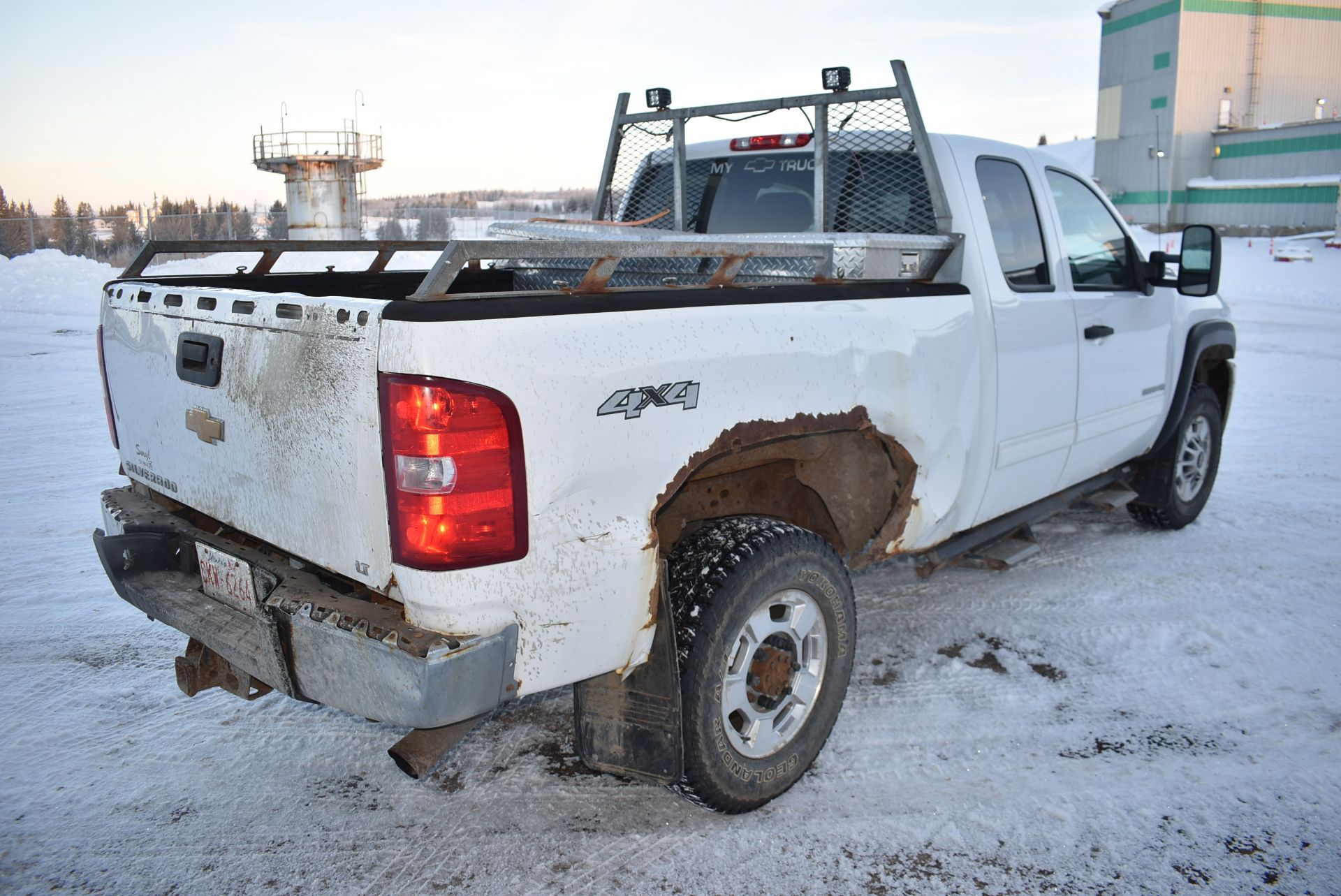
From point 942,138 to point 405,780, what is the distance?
3.15 meters

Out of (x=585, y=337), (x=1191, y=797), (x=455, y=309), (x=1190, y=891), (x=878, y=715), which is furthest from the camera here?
→ (x=878, y=715)

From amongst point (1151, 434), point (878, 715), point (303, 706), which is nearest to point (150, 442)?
point (303, 706)

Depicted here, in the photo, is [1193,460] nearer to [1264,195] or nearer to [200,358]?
[200,358]

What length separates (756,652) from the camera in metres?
3.02

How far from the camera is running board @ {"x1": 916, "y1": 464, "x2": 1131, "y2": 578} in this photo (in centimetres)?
416

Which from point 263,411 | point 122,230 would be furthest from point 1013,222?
point 122,230

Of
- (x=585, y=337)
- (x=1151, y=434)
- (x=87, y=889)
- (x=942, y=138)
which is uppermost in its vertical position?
(x=942, y=138)

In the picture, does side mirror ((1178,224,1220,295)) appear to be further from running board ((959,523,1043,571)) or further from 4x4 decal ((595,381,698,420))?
4x4 decal ((595,381,698,420))

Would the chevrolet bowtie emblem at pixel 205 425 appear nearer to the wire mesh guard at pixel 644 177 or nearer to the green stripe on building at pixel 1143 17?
the wire mesh guard at pixel 644 177

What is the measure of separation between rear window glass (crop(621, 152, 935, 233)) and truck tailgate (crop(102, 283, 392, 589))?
2496 millimetres

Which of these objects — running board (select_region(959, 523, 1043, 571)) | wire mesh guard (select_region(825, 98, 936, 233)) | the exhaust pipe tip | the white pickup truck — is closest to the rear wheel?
running board (select_region(959, 523, 1043, 571))

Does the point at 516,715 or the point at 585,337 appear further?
the point at 516,715

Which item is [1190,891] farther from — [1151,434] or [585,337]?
[1151,434]

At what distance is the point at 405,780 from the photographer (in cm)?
332
